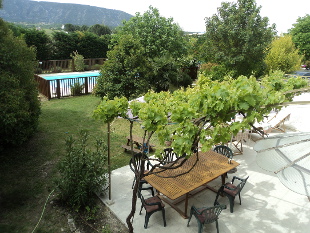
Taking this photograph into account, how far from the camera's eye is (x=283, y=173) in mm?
2932

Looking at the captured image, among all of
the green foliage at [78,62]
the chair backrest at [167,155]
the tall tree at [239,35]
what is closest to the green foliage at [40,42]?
the green foliage at [78,62]

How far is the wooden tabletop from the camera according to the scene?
172 inches

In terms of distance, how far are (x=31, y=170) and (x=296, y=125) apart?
33.5 ft

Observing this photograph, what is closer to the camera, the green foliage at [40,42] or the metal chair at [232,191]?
the metal chair at [232,191]

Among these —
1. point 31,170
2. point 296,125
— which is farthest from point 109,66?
point 296,125

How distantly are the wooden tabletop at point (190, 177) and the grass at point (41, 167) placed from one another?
1.92 m

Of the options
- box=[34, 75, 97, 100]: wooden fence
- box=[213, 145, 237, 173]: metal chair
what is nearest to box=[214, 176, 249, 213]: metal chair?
box=[213, 145, 237, 173]: metal chair

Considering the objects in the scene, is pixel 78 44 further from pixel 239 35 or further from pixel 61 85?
pixel 239 35

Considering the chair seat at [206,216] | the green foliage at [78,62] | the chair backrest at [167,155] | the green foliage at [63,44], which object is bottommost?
the chair seat at [206,216]

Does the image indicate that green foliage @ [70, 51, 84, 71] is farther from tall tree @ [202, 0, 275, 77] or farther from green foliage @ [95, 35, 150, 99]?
green foliage @ [95, 35, 150, 99]

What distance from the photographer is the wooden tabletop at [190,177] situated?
4380 millimetres

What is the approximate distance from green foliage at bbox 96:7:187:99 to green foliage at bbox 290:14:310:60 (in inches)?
A: 1064

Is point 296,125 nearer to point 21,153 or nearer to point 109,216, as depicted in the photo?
point 109,216

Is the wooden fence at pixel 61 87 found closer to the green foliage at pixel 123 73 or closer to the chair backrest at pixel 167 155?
the green foliage at pixel 123 73
